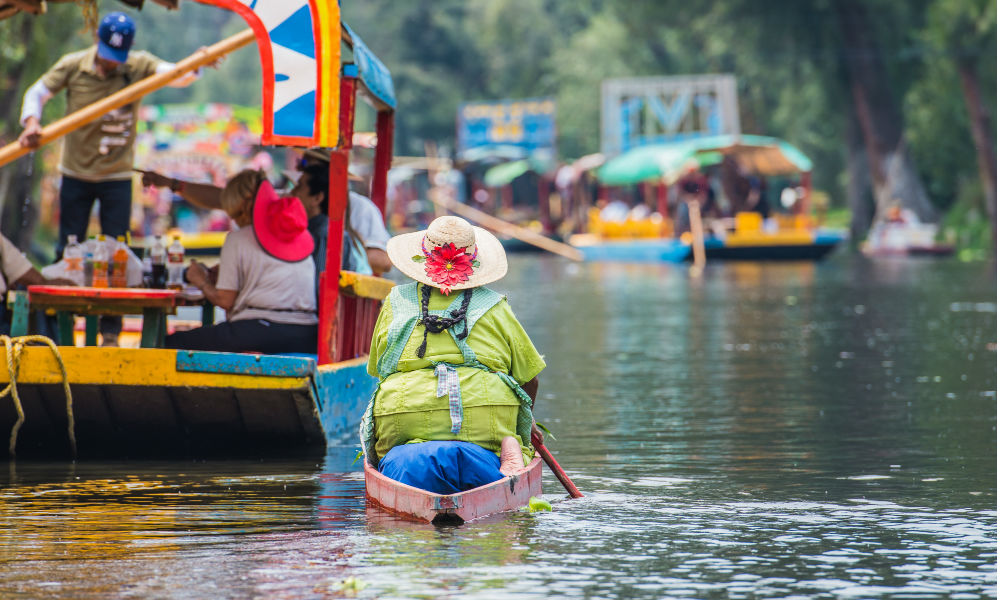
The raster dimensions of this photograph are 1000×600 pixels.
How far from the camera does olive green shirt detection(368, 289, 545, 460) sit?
24.0 feet

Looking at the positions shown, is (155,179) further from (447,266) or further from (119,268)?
(447,266)

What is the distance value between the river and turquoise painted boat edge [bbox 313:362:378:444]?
204mm

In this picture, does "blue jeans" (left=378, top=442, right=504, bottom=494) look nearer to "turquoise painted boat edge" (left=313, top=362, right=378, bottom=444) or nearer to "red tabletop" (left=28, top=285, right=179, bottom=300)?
"turquoise painted boat edge" (left=313, top=362, right=378, bottom=444)

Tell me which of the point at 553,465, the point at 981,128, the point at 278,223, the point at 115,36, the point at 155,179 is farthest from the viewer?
the point at 981,128

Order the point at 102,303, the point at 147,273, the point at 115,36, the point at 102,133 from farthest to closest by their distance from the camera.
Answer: the point at 102,133 → the point at 115,36 → the point at 147,273 → the point at 102,303

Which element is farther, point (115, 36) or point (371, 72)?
point (115, 36)

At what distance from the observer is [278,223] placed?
9.62 meters

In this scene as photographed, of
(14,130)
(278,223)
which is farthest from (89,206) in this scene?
(14,130)

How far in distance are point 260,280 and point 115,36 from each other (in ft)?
6.73

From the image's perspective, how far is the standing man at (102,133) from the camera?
10.6 meters

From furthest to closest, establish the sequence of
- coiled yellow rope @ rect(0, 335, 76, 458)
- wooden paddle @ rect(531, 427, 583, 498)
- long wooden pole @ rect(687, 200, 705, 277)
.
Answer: long wooden pole @ rect(687, 200, 705, 277) < coiled yellow rope @ rect(0, 335, 76, 458) < wooden paddle @ rect(531, 427, 583, 498)

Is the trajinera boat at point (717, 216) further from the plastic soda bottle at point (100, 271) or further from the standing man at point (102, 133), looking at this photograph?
the plastic soda bottle at point (100, 271)

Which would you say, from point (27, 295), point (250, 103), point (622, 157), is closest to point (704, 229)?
point (622, 157)

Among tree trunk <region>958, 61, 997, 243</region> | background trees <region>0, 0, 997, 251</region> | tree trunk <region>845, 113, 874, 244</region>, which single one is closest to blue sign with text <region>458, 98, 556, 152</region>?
background trees <region>0, 0, 997, 251</region>
